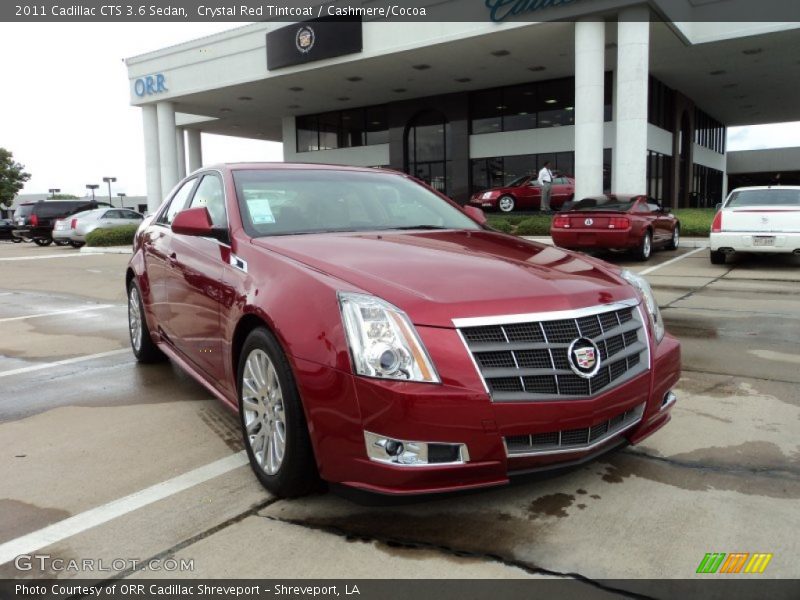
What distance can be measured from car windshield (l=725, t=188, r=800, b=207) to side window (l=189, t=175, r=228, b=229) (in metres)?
10.5

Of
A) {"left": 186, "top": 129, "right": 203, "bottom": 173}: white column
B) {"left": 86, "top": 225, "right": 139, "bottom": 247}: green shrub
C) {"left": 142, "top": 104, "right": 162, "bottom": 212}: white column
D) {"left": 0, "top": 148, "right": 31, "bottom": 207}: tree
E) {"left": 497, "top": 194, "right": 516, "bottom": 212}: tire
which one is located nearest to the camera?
{"left": 86, "top": 225, "right": 139, "bottom": 247}: green shrub

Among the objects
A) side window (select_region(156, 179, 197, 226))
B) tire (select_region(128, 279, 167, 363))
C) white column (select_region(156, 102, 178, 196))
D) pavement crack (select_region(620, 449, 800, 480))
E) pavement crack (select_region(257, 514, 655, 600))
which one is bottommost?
pavement crack (select_region(257, 514, 655, 600))

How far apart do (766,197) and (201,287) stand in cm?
1117

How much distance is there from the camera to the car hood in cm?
255

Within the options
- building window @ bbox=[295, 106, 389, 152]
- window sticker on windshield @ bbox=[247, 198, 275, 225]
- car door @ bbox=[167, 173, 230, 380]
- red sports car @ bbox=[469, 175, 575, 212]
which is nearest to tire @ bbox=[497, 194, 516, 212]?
red sports car @ bbox=[469, 175, 575, 212]

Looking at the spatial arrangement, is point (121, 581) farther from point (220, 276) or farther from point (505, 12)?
point (505, 12)

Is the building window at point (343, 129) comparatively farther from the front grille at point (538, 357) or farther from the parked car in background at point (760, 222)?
the front grille at point (538, 357)

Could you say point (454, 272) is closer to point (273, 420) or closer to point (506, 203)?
point (273, 420)

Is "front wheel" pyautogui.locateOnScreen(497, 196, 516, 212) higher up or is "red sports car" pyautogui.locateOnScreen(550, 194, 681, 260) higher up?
"front wheel" pyautogui.locateOnScreen(497, 196, 516, 212)

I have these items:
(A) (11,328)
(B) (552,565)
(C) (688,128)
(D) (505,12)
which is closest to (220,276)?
(B) (552,565)

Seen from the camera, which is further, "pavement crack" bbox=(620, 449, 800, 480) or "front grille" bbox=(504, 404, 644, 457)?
"pavement crack" bbox=(620, 449, 800, 480)

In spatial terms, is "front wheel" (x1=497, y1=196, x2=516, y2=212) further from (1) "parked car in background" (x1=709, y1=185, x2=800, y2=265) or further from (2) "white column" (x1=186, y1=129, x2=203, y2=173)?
(2) "white column" (x1=186, y1=129, x2=203, y2=173)

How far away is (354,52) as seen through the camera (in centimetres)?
2355

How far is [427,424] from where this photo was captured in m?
2.38
